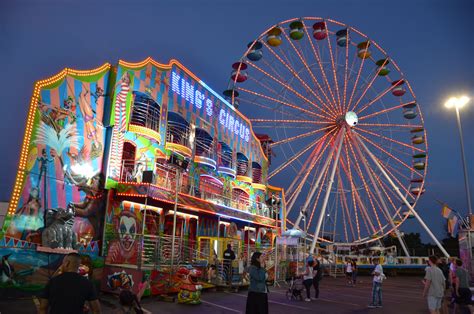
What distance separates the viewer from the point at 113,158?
16.2 metres

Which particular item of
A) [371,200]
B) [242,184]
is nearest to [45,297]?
[242,184]

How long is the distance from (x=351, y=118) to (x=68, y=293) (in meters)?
30.5

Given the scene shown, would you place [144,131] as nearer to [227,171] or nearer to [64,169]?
[64,169]

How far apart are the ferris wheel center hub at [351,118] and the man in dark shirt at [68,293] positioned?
29.9 metres

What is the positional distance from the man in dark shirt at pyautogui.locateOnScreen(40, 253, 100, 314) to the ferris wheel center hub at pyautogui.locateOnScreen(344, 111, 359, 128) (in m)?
29.9

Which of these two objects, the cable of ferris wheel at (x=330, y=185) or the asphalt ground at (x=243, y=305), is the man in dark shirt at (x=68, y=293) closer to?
the asphalt ground at (x=243, y=305)

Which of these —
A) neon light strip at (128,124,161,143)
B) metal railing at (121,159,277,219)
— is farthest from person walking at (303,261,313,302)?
neon light strip at (128,124,161,143)

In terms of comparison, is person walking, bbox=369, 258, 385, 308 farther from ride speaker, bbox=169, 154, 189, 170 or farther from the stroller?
ride speaker, bbox=169, 154, 189, 170

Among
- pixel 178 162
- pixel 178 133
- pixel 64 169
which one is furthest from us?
pixel 178 133

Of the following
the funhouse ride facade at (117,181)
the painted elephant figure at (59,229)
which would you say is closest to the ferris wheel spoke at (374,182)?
the funhouse ride facade at (117,181)

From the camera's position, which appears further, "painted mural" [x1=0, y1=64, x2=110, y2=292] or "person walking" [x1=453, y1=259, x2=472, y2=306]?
"painted mural" [x1=0, y1=64, x2=110, y2=292]

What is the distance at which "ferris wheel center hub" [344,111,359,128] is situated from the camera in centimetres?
3222

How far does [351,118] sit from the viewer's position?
106ft

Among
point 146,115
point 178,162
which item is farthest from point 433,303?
point 146,115
